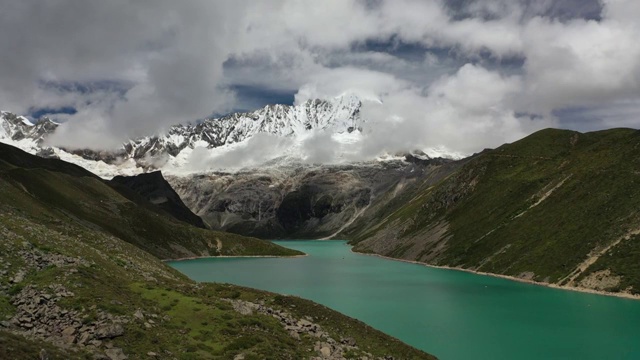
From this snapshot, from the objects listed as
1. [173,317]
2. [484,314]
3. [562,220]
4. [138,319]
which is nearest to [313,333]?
[173,317]

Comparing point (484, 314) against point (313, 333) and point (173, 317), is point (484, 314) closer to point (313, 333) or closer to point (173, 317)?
point (313, 333)

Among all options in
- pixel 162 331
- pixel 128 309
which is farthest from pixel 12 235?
pixel 162 331

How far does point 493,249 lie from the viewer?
16038 cm

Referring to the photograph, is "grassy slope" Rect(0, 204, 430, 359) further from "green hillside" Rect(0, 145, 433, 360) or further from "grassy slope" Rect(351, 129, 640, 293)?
"grassy slope" Rect(351, 129, 640, 293)

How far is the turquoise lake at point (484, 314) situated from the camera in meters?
62.4

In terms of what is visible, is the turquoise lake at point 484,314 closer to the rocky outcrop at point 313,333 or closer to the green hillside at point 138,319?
the rocky outcrop at point 313,333

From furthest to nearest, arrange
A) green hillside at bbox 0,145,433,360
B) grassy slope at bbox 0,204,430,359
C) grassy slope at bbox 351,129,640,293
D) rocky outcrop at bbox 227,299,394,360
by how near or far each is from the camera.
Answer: grassy slope at bbox 351,129,640,293
rocky outcrop at bbox 227,299,394,360
grassy slope at bbox 0,204,430,359
green hillside at bbox 0,145,433,360

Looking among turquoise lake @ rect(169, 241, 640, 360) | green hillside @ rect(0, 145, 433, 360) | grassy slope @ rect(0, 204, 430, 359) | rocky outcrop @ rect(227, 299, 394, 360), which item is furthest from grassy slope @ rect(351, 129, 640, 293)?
green hillside @ rect(0, 145, 433, 360)

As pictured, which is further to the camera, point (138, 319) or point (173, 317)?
point (173, 317)

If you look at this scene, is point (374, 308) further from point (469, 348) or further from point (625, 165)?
point (625, 165)

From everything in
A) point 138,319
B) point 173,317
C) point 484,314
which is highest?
point 138,319

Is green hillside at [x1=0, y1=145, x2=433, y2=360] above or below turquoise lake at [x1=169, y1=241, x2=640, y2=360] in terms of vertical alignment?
above

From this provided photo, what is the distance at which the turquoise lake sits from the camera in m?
62.4

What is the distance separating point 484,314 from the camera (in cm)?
8744
